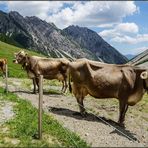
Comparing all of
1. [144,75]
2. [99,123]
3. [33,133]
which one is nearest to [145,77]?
[144,75]

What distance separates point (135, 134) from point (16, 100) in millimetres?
10071

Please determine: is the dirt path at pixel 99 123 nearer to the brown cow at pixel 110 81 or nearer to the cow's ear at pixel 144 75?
the brown cow at pixel 110 81

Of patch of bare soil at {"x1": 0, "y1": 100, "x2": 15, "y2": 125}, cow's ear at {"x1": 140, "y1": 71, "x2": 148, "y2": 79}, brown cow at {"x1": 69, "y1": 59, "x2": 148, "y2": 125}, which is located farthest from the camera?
brown cow at {"x1": 69, "y1": 59, "x2": 148, "y2": 125}

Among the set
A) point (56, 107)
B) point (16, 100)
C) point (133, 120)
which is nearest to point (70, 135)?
point (133, 120)

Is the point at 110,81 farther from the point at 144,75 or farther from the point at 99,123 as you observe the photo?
the point at 99,123

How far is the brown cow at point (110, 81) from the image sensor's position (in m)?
20.4

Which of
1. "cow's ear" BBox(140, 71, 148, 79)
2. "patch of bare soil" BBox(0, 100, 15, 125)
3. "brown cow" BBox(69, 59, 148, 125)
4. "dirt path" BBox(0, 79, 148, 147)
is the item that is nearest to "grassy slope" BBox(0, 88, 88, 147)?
"patch of bare soil" BBox(0, 100, 15, 125)

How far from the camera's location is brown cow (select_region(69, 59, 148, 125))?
2039cm

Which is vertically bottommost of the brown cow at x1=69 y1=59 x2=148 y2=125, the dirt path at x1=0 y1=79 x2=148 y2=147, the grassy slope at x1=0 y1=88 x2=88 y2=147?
the dirt path at x1=0 y1=79 x2=148 y2=147

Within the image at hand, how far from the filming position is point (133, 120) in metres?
22.4

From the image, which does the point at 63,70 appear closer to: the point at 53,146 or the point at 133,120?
the point at 133,120

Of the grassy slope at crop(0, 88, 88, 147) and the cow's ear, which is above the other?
the cow's ear

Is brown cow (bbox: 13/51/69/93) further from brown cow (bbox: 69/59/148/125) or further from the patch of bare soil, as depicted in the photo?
brown cow (bbox: 69/59/148/125)

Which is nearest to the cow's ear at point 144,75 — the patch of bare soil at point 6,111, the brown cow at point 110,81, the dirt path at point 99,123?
the brown cow at point 110,81
